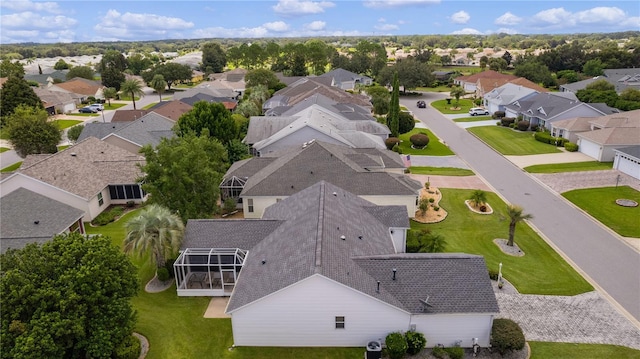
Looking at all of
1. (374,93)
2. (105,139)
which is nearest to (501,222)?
(105,139)

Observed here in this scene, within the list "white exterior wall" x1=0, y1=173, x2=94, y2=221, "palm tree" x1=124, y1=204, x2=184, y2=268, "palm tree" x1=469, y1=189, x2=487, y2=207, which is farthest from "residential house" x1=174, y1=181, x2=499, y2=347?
"white exterior wall" x1=0, y1=173, x2=94, y2=221

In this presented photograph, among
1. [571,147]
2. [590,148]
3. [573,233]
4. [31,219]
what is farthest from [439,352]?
[571,147]

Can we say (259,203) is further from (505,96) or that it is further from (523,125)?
(505,96)

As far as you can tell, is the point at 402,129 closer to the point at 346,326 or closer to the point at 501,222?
the point at 501,222

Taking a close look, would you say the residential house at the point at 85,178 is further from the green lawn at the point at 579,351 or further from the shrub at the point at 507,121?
the shrub at the point at 507,121

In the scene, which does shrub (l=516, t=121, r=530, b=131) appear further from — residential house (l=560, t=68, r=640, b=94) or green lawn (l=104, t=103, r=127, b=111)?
green lawn (l=104, t=103, r=127, b=111)

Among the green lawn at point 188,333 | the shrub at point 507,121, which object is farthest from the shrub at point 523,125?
the green lawn at point 188,333
